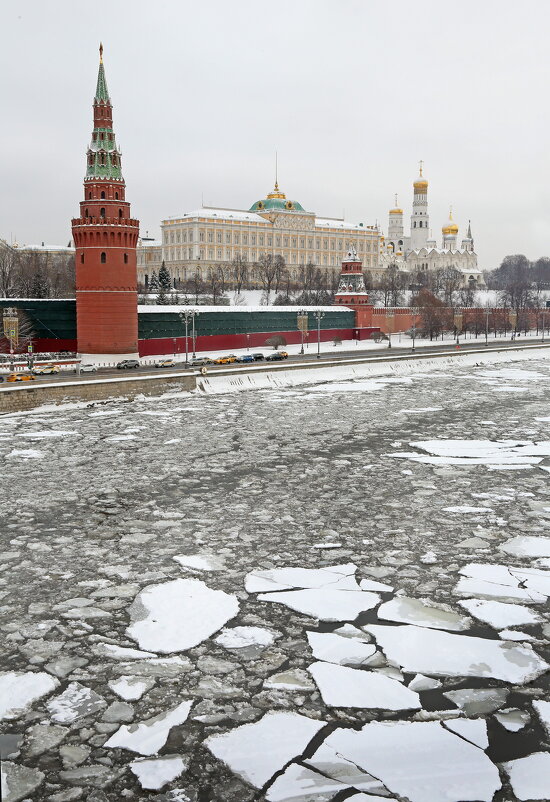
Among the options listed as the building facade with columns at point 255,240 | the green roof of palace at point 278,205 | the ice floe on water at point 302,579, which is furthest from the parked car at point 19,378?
the green roof of palace at point 278,205

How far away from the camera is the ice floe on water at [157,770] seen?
6.34m

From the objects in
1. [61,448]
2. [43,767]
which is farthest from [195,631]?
[61,448]

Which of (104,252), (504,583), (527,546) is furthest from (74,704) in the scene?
(104,252)

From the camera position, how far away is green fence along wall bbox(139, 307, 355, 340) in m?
46.8

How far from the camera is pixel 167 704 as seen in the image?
7.50 m

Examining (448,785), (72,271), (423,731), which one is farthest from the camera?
(72,271)

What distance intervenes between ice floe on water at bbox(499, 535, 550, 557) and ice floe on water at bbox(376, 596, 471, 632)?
2.49m

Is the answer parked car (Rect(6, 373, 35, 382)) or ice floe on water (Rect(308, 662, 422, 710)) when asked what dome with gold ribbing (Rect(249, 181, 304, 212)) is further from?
ice floe on water (Rect(308, 662, 422, 710))

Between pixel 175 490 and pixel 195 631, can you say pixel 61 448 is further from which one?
pixel 195 631

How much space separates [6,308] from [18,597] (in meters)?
36.8

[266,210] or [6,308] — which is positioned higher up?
[266,210]

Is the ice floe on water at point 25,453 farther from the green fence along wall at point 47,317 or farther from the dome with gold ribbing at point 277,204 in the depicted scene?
the dome with gold ribbing at point 277,204

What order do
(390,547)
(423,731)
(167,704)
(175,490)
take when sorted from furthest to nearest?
(175,490), (390,547), (167,704), (423,731)

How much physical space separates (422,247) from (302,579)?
149 m
